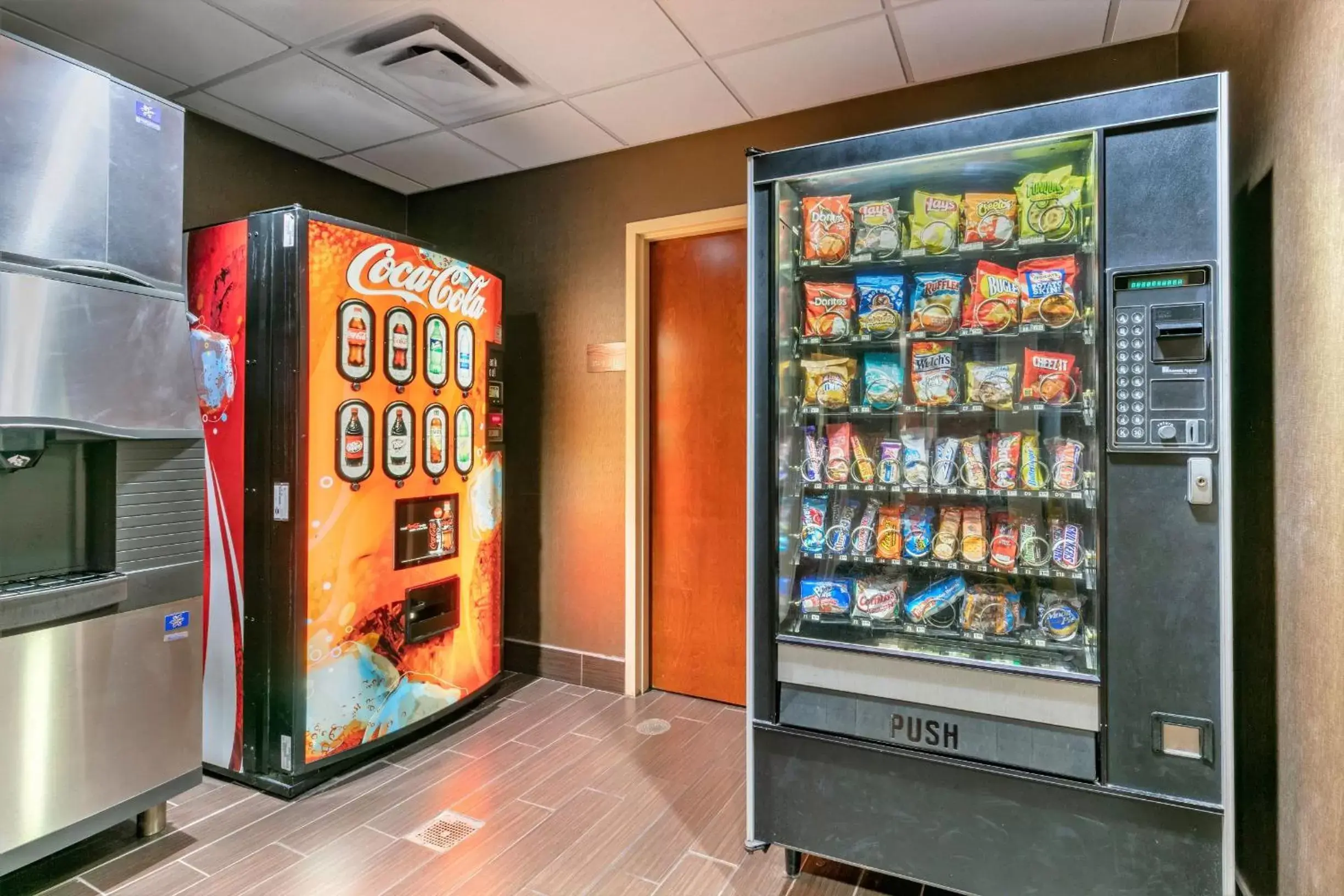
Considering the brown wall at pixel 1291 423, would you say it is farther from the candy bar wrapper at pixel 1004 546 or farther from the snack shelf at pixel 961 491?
the candy bar wrapper at pixel 1004 546

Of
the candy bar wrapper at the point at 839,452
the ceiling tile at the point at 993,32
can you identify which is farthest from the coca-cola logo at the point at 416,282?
the ceiling tile at the point at 993,32

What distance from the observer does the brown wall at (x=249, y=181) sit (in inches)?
117

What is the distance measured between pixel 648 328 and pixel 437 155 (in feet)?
4.52

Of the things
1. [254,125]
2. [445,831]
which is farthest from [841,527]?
[254,125]

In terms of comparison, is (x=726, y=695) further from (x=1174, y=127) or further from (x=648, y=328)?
(x=1174, y=127)

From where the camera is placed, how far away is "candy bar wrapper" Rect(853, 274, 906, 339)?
77.3 inches

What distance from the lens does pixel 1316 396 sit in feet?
4.73

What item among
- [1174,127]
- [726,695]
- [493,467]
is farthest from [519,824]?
[1174,127]

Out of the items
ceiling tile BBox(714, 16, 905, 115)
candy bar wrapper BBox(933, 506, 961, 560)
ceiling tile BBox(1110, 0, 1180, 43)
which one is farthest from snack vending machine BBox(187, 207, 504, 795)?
ceiling tile BBox(1110, 0, 1180, 43)

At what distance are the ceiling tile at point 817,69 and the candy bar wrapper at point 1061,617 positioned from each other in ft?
6.27

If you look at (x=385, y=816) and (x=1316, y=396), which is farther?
(x=385, y=816)

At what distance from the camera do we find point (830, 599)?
79.0 inches

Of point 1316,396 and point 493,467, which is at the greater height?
point 1316,396

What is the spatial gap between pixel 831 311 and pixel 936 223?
0.37 m
